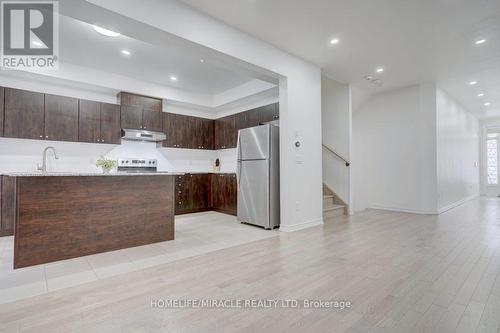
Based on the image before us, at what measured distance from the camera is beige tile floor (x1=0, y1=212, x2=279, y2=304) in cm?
214

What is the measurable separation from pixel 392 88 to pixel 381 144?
138cm

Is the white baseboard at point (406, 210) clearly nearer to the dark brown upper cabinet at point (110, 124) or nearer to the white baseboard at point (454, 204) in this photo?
the white baseboard at point (454, 204)

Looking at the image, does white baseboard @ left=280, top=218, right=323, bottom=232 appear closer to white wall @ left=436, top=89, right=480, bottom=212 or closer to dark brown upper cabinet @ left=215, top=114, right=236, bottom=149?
dark brown upper cabinet @ left=215, top=114, right=236, bottom=149

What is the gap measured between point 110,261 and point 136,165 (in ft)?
10.1

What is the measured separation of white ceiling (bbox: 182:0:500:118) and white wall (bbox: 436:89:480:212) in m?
1.28

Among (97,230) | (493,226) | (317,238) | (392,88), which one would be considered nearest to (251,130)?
(317,238)

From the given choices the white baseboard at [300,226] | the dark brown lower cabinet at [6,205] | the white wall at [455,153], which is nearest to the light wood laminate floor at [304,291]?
the white baseboard at [300,226]

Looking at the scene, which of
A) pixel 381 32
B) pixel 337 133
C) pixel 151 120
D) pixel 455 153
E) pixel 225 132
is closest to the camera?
pixel 381 32

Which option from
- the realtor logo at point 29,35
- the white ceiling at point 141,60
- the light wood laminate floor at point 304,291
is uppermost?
the white ceiling at point 141,60

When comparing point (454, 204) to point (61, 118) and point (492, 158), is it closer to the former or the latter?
point (492, 158)

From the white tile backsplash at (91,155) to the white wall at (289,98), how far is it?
8.04 ft

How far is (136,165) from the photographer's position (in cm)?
542

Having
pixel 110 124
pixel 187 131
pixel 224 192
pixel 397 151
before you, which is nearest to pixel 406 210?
pixel 397 151

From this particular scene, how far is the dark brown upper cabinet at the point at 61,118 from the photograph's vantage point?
4328mm
